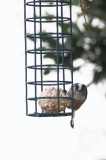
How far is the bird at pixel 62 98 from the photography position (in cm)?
417

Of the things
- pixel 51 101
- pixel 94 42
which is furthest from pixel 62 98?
pixel 94 42

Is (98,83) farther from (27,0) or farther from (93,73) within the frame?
(27,0)

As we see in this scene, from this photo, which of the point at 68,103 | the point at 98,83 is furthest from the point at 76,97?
the point at 98,83

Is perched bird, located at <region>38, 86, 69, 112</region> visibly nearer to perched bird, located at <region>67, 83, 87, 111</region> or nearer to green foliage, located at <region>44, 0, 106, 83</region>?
perched bird, located at <region>67, 83, 87, 111</region>

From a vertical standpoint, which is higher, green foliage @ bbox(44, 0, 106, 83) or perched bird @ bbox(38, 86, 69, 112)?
green foliage @ bbox(44, 0, 106, 83)

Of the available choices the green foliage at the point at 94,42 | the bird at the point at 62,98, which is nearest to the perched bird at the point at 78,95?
the bird at the point at 62,98

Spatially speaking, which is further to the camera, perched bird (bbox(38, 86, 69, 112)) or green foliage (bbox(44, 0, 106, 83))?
green foliage (bbox(44, 0, 106, 83))

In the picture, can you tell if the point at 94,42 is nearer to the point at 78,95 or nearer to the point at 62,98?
the point at 78,95

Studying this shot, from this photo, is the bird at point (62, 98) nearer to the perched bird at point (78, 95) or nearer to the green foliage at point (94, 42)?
the perched bird at point (78, 95)

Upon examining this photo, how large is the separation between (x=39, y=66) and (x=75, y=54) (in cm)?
144

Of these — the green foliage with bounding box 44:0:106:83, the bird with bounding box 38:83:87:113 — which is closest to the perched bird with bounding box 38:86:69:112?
the bird with bounding box 38:83:87:113

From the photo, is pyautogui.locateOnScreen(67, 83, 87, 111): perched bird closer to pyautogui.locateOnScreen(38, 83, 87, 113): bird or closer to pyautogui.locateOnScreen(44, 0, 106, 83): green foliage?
pyautogui.locateOnScreen(38, 83, 87, 113): bird

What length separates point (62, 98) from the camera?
4195mm

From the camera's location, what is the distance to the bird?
4.17 m
